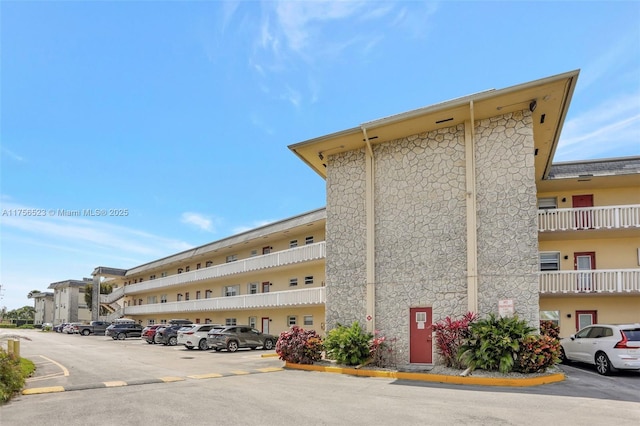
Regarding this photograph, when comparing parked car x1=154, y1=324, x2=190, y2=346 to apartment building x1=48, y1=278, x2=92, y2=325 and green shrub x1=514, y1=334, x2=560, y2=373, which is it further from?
apartment building x1=48, y1=278, x2=92, y2=325

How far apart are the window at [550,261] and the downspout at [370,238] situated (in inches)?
396

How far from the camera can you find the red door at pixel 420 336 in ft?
53.7

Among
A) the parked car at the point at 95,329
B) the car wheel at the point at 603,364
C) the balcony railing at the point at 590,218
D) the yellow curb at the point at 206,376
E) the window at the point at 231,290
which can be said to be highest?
the balcony railing at the point at 590,218

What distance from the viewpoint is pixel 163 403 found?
399 inches

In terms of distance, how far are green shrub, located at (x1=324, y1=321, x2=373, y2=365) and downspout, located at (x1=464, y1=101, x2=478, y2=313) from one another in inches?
150

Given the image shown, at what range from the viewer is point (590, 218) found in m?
20.4

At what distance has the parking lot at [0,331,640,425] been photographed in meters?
8.66

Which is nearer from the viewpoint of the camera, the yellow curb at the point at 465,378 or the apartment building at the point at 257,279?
the yellow curb at the point at 465,378

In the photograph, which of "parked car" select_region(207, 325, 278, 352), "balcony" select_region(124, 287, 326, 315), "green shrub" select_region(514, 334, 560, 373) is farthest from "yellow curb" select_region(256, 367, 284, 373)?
"parked car" select_region(207, 325, 278, 352)

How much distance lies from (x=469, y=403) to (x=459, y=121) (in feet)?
32.6

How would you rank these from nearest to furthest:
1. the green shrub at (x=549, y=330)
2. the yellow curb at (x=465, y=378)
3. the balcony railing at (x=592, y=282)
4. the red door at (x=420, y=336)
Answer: the yellow curb at (x=465, y=378), the red door at (x=420, y=336), the green shrub at (x=549, y=330), the balcony railing at (x=592, y=282)

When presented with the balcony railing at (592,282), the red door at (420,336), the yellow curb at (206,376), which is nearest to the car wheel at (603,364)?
the red door at (420,336)

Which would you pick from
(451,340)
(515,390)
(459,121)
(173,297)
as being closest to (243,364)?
(451,340)

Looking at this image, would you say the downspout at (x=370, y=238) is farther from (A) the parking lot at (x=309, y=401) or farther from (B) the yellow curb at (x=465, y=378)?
(A) the parking lot at (x=309, y=401)
